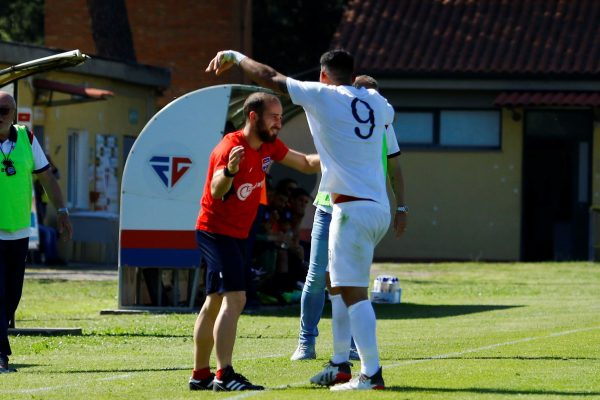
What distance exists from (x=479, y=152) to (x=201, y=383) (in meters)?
24.3

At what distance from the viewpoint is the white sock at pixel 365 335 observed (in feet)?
29.7

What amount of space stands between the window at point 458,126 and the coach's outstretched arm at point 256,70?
951 inches

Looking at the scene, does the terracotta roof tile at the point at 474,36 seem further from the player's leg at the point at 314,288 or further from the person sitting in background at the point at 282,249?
the player's leg at the point at 314,288

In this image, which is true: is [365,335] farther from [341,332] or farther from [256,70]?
[256,70]

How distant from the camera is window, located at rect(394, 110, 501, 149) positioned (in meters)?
33.3

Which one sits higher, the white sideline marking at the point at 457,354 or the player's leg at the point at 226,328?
the player's leg at the point at 226,328

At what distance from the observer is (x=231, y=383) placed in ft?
30.2

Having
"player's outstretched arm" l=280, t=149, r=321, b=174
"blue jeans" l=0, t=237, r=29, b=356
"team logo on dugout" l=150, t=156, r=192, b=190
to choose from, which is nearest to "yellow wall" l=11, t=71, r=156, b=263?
"team logo on dugout" l=150, t=156, r=192, b=190

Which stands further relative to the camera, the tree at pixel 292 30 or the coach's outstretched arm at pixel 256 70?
the tree at pixel 292 30

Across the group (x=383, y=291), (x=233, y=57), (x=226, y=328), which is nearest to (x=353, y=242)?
(x=226, y=328)

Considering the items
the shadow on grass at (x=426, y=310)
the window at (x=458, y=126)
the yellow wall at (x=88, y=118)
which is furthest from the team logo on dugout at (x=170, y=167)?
the window at (x=458, y=126)

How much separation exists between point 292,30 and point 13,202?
3221 centimetres

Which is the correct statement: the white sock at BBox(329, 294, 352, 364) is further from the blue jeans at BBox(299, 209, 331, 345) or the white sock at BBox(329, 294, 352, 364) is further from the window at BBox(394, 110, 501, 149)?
the window at BBox(394, 110, 501, 149)

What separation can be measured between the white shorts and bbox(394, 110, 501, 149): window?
955 inches
